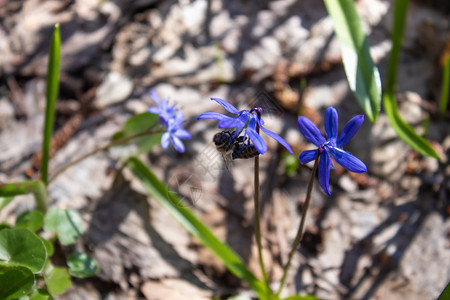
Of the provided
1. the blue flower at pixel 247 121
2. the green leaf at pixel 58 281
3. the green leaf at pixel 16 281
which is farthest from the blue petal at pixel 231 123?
the green leaf at pixel 58 281

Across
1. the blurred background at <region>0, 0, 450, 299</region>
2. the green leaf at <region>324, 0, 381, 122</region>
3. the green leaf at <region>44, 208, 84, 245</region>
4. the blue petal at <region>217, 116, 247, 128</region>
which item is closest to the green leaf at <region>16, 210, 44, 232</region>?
the green leaf at <region>44, 208, 84, 245</region>

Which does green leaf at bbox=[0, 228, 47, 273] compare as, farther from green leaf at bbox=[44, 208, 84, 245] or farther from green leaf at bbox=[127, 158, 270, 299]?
green leaf at bbox=[127, 158, 270, 299]

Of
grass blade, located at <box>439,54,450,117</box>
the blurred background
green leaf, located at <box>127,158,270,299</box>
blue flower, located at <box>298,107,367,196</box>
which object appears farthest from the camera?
grass blade, located at <box>439,54,450,117</box>

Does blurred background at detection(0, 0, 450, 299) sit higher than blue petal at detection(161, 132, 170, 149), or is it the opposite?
blue petal at detection(161, 132, 170, 149)

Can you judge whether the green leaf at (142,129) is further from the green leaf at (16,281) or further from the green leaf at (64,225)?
the green leaf at (16,281)

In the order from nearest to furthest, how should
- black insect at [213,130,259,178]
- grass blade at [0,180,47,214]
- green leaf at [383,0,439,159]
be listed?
black insect at [213,130,259,178]
grass blade at [0,180,47,214]
green leaf at [383,0,439,159]

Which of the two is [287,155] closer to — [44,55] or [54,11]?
[44,55]

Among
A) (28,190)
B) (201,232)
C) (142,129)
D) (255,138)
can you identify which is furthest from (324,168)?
(28,190)

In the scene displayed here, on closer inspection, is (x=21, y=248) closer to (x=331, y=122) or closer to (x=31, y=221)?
(x=31, y=221)
